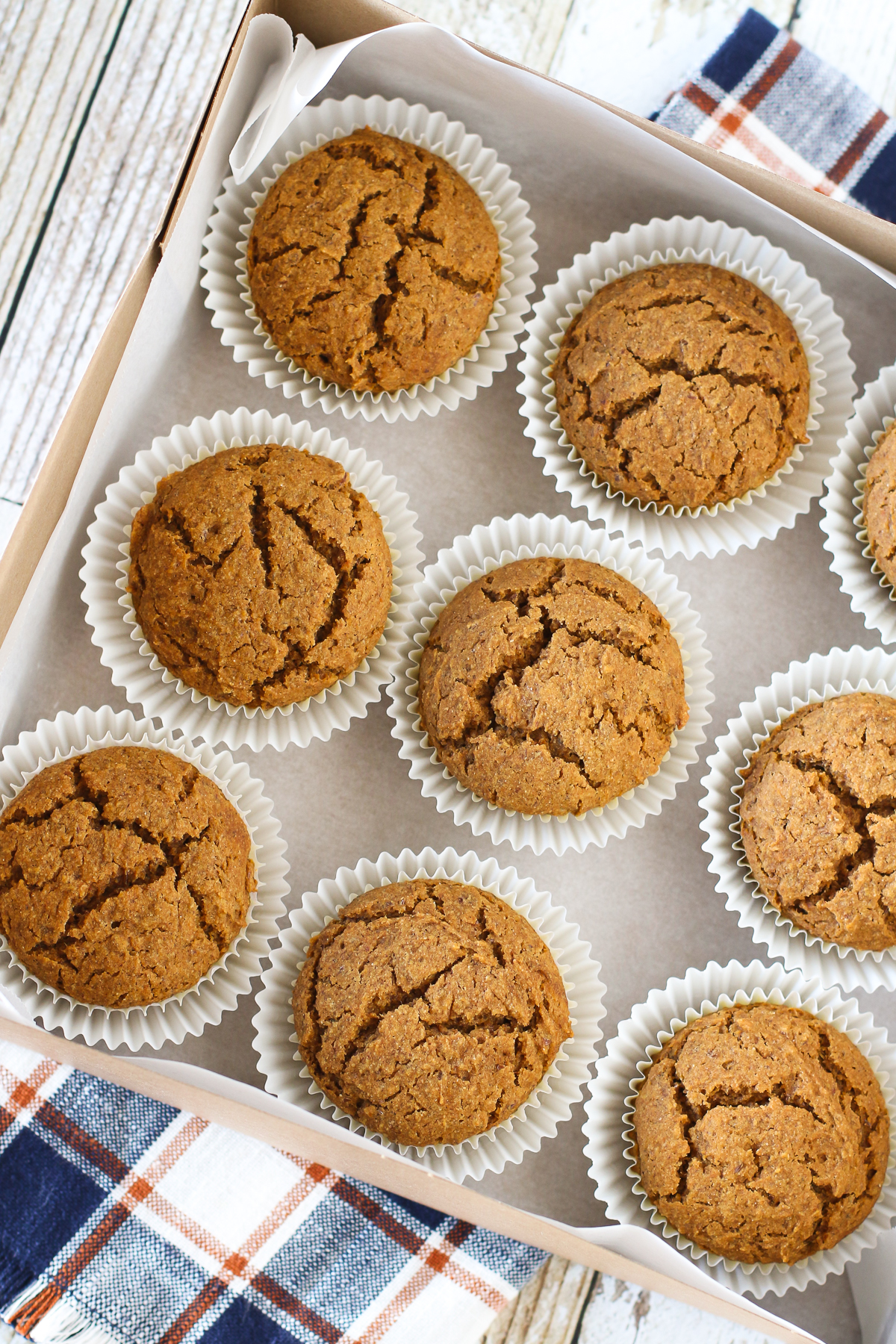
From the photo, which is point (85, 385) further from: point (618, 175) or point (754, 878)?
point (754, 878)

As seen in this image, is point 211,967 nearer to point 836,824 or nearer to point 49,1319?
point 49,1319

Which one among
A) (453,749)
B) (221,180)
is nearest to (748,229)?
(221,180)

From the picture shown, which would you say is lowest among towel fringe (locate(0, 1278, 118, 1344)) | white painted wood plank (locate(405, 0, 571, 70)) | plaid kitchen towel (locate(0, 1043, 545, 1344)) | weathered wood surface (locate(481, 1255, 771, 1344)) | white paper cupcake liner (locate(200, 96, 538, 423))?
towel fringe (locate(0, 1278, 118, 1344))

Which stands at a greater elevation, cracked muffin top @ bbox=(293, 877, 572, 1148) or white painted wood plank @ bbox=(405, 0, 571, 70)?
white painted wood plank @ bbox=(405, 0, 571, 70)

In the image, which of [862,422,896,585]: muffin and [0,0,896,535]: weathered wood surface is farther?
[0,0,896,535]: weathered wood surface

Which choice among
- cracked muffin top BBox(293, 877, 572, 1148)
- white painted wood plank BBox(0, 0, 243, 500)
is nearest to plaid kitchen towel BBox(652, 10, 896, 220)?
white painted wood plank BBox(0, 0, 243, 500)

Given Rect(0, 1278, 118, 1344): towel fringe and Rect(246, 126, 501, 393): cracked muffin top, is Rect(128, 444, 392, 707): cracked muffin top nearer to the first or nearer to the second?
Rect(246, 126, 501, 393): cracked muffin top
